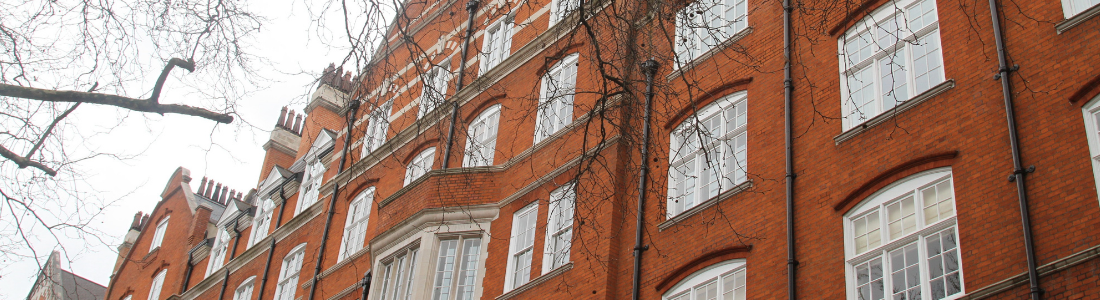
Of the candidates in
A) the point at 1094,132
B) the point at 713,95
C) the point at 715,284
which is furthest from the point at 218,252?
the point at 1094,132

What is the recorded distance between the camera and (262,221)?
32.2 meters

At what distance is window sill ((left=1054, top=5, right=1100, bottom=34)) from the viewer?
39.0 ft

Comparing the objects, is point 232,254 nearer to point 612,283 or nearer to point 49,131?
point 612,283

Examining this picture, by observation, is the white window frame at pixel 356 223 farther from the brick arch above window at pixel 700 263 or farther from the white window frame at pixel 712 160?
the brick arch above window at pixel 700 263

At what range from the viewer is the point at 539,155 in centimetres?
1917

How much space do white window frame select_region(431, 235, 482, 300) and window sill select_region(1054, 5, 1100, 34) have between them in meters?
10.1

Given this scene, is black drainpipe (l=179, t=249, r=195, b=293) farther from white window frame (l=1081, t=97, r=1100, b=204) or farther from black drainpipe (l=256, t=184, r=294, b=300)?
white window frame (l=1081, t=97, r=1100, b=204)

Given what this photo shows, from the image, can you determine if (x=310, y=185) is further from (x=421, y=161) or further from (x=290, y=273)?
(x=421, y=161)

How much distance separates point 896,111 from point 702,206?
314 cm

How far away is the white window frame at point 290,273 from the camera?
26.4 metres

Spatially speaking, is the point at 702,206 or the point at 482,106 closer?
the point at 702,206

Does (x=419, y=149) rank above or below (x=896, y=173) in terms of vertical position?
above

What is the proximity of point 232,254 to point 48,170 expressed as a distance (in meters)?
23.6

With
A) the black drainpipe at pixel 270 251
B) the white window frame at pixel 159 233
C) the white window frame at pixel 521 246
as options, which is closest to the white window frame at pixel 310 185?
the black drainpipe at pixel 270 251
